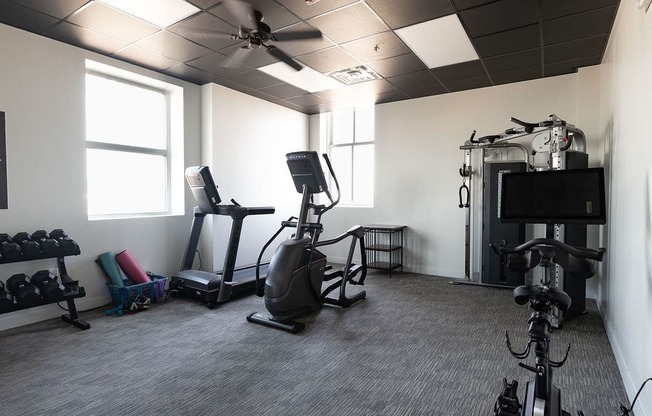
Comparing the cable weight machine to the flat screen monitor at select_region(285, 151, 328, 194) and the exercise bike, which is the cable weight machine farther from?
the exercise bike

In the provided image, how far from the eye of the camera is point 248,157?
5.94 meters

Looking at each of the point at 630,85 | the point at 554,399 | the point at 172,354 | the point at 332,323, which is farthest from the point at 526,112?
the point at 172,354

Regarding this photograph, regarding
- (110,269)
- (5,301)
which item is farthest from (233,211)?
(5,301)

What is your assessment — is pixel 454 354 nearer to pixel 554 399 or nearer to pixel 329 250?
pixel 554 399

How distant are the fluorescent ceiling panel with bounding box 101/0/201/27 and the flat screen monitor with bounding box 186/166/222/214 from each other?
5.20 feet

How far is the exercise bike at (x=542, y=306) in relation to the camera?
1661 millimetres

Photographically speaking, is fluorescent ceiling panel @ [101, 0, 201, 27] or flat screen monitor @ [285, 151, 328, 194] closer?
fluorescent ceiling panel @ [101, 0, 201, 27]

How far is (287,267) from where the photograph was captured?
3658 millimetres

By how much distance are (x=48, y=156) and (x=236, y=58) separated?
2.36 metres

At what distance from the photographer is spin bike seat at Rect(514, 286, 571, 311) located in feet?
5.45

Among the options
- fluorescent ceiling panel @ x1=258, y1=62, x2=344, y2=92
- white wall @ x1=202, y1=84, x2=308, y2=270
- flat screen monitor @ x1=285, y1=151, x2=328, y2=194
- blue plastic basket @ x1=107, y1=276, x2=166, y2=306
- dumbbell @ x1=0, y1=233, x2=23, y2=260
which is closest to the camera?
dumbbell @ x1=0, y1=233, x2=23, y2=260

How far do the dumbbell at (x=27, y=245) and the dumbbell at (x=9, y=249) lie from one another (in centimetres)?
5

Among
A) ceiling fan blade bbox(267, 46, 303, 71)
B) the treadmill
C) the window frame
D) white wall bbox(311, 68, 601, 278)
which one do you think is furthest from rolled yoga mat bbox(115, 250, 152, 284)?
white wall bbox(311, 68, 601, 278)

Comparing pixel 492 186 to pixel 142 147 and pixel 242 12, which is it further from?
pixel 142 147
